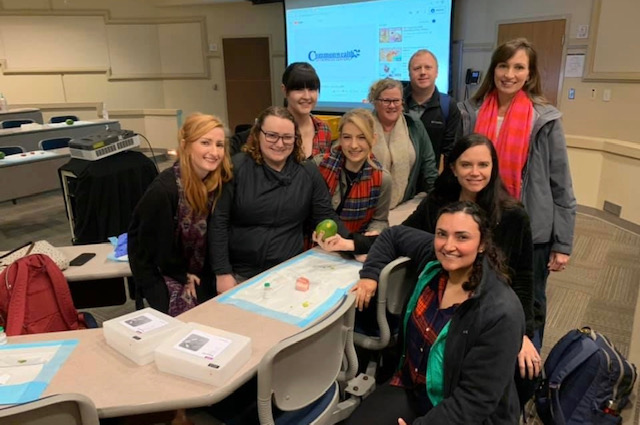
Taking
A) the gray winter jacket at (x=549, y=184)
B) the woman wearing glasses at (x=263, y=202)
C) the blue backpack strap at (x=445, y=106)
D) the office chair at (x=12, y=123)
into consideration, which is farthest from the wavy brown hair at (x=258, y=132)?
the office chair at (x=12, y=123)

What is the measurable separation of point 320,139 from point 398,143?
431 mm

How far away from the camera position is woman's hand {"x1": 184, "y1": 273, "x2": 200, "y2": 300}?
203 centimetres

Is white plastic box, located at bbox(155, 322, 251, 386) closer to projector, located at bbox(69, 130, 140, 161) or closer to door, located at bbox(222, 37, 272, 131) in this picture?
projector, located at bbox(69, 130, 140, 161)

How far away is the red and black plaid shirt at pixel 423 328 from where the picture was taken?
1.50m

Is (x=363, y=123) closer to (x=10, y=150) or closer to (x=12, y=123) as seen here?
(x=10, y=150)

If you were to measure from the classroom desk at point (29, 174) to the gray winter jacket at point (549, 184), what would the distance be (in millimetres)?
4035

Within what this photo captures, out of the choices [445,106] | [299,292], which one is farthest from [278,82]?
[299,292]

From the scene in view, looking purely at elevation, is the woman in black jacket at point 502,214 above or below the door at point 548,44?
below

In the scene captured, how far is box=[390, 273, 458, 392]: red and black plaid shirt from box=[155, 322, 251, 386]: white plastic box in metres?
0.57

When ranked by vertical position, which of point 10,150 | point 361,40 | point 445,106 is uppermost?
point 361,40

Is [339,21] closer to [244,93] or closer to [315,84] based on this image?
[244,93]

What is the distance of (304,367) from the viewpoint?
131cm

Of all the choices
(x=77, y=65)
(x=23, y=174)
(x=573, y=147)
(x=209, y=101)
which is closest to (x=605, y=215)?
(x=573, y=147)

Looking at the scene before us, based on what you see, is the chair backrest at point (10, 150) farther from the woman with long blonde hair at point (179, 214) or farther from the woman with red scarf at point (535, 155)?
the woman with red scarf at point (535, 155)
